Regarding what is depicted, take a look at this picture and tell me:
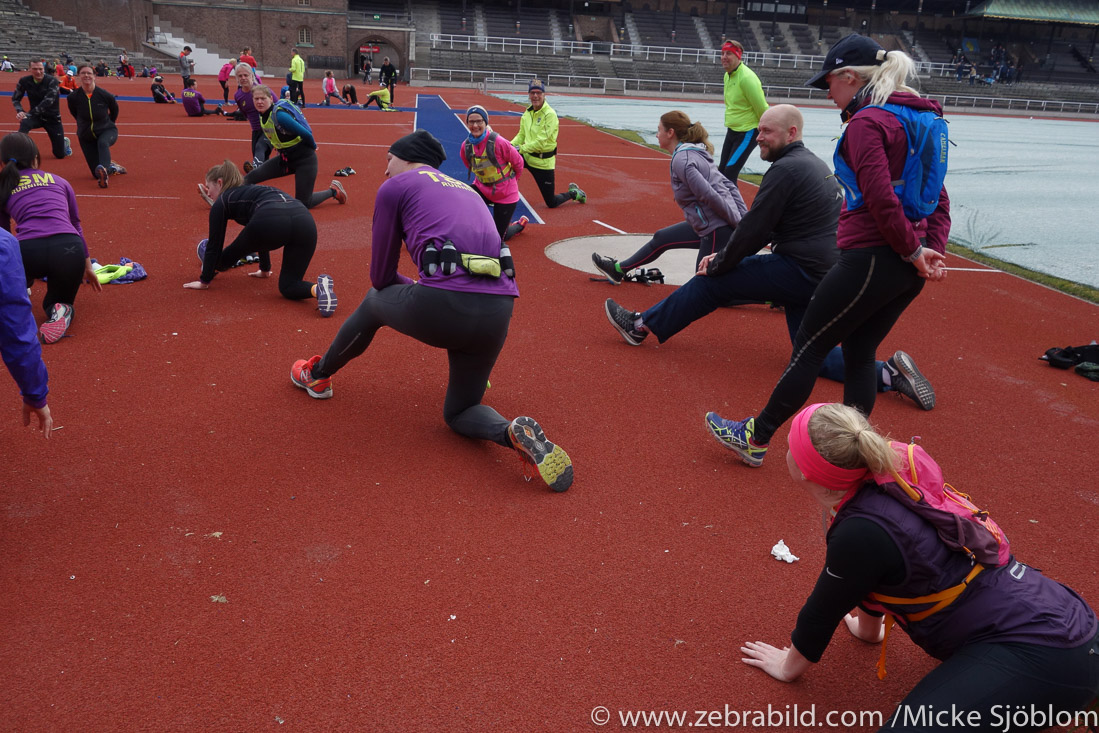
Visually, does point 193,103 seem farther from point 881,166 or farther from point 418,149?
point 881,166

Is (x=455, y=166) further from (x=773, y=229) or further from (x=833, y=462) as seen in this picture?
(x=833, y=462)

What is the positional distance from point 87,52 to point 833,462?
154 feet

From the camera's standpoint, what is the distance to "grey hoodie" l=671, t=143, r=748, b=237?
5.81 meters

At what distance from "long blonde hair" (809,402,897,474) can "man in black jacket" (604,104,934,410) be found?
99.8 inches

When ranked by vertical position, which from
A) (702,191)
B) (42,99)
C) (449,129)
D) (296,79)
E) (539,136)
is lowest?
(702,191)

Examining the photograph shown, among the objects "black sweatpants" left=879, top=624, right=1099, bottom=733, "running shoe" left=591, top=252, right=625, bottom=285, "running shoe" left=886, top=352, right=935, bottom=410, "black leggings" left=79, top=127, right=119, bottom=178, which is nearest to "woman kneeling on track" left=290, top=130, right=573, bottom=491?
"black sweatpants" left=879, top=624, right=1099, bottom=733

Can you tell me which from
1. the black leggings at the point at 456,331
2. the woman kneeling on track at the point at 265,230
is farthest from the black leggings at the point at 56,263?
the black leggings at the point at 456,331

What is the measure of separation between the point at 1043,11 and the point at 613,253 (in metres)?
68.5

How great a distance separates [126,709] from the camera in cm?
251

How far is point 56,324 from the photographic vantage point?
18.4ft

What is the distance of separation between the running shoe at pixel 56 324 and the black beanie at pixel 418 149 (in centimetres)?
333

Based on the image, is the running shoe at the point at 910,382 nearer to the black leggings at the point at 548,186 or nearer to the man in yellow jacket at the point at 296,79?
the black leggings at the point at 548,186

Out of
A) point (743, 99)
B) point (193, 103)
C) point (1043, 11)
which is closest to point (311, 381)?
point (743, 99)

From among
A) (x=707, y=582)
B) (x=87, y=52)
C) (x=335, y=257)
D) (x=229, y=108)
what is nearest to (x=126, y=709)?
(x=707, y=582)
